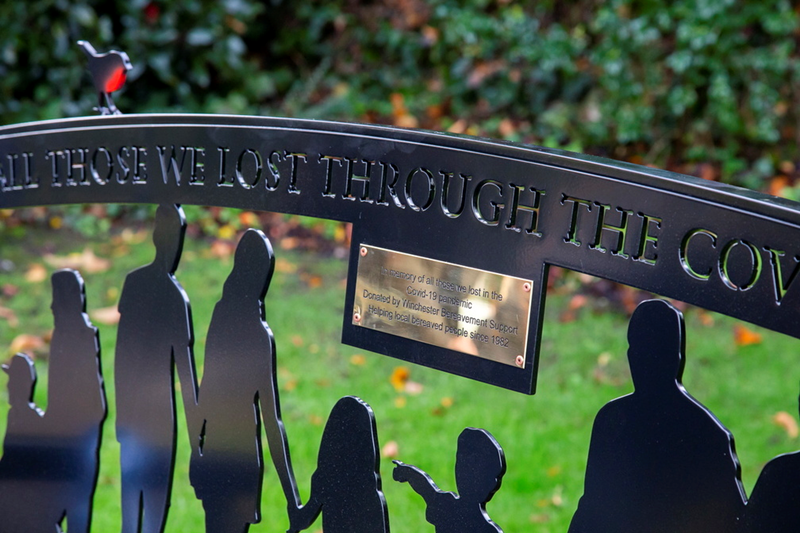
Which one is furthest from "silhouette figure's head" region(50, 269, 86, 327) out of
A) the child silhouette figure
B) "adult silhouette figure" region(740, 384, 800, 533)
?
"adult silhouette figure" region(740, 384, 800, 533)

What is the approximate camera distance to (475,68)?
5520 millimetres

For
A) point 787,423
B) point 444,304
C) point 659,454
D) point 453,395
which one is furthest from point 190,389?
point 787,423

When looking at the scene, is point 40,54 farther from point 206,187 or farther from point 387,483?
point 206,187

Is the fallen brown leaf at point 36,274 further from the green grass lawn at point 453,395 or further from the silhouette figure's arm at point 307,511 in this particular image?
the silhouette figure's arm at point 307,511

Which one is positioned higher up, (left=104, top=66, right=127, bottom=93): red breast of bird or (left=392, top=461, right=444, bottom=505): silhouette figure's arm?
(left=104, top=66, right=127, bottom=93): red breast of bird

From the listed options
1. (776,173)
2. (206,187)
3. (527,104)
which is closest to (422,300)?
(206,187)

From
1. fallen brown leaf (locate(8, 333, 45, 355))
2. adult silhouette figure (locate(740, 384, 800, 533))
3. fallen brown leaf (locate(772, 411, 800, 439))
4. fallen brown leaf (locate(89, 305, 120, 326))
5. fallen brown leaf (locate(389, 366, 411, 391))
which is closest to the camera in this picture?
adult silhouette figure (locate(740, 384, 800, 533))

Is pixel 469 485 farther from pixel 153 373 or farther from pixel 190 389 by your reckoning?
pixel 153 373

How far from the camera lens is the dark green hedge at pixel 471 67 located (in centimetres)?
453

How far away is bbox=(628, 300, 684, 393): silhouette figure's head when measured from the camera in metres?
1.23

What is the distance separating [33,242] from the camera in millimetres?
4750

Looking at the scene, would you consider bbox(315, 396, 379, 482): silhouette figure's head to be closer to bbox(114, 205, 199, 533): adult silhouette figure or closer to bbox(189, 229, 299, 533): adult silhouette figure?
bbox(189, 229, 299, 533): adult silhouette figure

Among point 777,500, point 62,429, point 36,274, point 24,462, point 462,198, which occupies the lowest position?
point 36,274

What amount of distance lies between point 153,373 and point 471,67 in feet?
13.9
